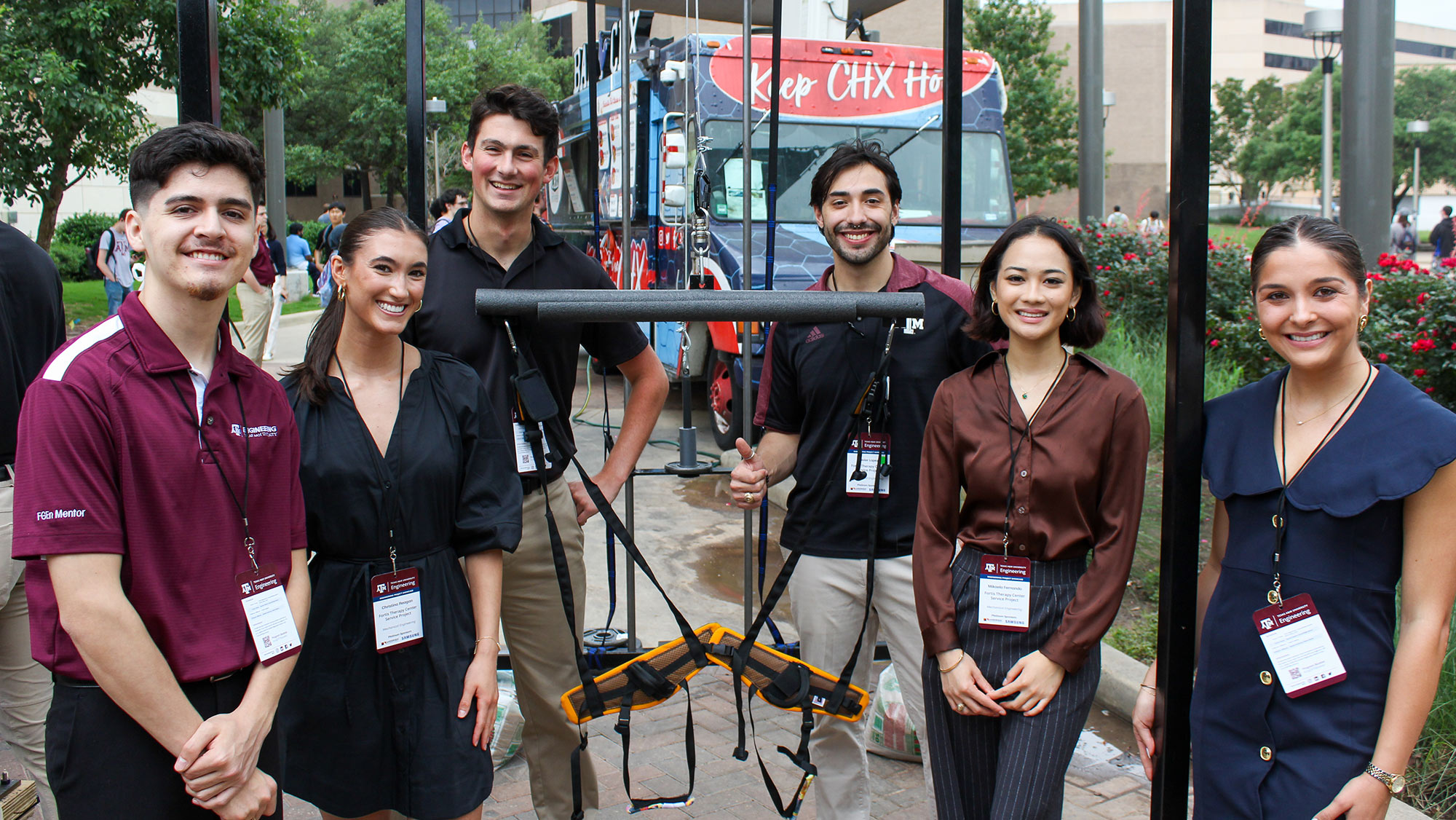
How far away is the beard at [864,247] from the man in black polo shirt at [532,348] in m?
0.63

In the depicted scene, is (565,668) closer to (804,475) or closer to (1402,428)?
(804,475)

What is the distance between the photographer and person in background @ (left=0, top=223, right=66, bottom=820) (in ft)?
9.45

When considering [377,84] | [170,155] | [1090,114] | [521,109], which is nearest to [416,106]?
[521,109]

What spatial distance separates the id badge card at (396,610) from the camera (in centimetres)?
235

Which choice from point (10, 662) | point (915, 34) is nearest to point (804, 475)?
point (10, 662)

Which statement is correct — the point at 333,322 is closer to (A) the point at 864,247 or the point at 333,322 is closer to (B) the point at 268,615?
(B) the point at 268,615

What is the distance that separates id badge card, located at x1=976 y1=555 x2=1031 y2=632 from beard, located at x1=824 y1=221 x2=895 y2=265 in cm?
95

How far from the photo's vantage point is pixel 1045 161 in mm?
22703

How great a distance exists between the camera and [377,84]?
119 ft

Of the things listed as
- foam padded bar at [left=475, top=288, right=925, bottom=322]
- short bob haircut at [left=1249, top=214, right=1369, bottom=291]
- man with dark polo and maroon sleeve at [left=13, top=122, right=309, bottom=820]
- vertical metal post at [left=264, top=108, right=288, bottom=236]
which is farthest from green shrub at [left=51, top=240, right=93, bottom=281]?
short bob haircut at [left=1249, top=214, right=1369, bottom=291]

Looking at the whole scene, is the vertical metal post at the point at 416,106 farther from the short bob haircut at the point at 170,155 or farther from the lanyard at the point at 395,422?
the short bob haircut at the point at 170,155

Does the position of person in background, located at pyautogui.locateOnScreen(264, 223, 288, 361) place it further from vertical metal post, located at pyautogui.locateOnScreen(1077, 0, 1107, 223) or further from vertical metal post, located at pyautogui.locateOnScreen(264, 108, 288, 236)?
vertical metal post, located at pyautogui.locateOnScreen(1077, 0, 1107, 223)

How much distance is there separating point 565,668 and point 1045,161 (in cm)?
A: 2165

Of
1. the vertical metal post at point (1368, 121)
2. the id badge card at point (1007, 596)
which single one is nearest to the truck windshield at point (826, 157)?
the vertical metal post at point (1368, 121)
